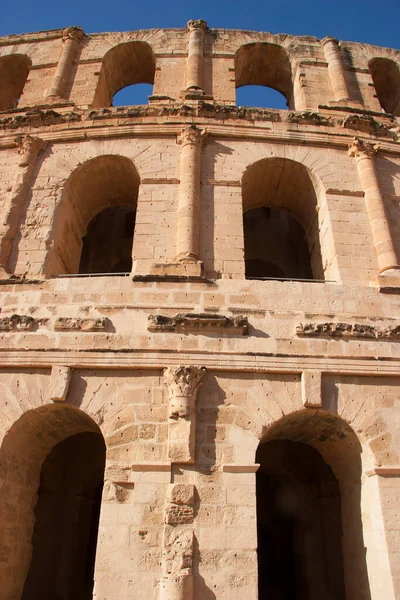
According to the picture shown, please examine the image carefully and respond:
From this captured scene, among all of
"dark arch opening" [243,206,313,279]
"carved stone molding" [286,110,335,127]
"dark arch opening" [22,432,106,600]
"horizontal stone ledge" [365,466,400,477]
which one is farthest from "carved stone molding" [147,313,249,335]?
"dark arch opening" [243,206,313,279]

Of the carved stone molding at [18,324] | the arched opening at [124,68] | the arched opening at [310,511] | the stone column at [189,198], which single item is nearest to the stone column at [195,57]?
the arched opening at [124,68]

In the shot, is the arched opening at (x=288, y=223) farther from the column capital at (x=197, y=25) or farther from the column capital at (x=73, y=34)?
the column capital at (x=73, y=34)

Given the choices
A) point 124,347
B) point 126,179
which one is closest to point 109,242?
point 126,179

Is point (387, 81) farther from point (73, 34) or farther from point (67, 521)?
point (67, 521)

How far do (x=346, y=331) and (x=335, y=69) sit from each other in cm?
642

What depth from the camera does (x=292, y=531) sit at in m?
8.82

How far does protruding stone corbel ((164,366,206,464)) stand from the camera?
533 cm

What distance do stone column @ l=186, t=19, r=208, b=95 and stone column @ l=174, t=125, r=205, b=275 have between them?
1569 mm

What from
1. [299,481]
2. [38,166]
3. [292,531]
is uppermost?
[38,166]

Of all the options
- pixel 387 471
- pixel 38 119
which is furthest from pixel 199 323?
pixel 38 119

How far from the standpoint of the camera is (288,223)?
11.9 meters

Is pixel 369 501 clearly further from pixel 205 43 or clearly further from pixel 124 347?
pixel 205 43

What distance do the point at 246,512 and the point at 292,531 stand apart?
443cm

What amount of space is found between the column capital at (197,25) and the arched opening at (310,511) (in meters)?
8.72
